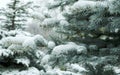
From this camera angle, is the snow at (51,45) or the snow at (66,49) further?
the snow at (51,45)

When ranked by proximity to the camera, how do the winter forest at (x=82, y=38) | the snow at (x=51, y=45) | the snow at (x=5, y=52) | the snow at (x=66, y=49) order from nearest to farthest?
the winter forest at (x=82, y=38), the snow at (x=66, y=49), the snow at (x=51, y=45), the snow at (x=5, y=52)

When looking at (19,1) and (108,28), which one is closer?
(108,28)

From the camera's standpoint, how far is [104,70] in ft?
9.70

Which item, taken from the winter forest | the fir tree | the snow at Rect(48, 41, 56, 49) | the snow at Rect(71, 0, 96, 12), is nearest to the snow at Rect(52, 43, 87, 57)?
the winter forest

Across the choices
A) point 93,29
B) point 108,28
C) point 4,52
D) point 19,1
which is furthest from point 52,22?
point 19,1

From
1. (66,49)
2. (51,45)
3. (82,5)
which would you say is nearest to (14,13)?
(51,45)

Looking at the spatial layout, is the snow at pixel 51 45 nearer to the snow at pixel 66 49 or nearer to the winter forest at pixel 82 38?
the winter forest at pixel 82 38

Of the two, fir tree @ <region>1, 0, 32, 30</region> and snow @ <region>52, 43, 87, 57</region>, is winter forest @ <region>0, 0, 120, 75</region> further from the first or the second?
fir tree @ <region>1, 0, 32, 30</region>

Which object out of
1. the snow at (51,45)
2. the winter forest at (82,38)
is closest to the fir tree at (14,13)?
the winter forest at (82,38)

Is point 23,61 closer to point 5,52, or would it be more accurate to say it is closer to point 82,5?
point 5,52

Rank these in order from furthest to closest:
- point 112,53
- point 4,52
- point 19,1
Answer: point 19,1 < point 4,52 < point 112,53

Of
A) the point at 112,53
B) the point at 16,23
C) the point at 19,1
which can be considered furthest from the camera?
the point at 16,23

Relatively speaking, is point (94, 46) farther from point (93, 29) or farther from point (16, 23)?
point (16, 23)

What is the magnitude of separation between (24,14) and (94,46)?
2.44 m
